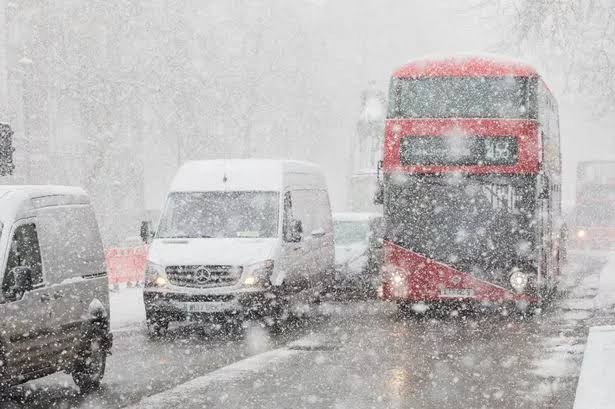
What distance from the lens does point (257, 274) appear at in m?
14.8

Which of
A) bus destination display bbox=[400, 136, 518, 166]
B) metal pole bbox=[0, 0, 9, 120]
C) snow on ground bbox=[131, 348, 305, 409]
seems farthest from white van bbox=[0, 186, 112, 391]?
metal pole bbox=[0, 0, 9, 120]

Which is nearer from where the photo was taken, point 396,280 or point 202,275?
point 202,275

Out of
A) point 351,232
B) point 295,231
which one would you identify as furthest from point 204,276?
point 351,232

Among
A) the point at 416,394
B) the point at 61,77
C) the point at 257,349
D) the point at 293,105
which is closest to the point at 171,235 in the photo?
the point at 257,349

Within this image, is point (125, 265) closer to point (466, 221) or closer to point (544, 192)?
point (466, 221)

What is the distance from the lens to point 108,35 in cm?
3669

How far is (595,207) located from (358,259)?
1007 inches

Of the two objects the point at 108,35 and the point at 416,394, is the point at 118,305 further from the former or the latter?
the point at 108,35

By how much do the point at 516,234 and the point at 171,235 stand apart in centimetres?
524

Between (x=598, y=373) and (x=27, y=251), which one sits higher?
(x=27, y=251)

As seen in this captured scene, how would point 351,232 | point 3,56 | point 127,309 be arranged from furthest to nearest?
point 3,56
point 351,232
point 127,309

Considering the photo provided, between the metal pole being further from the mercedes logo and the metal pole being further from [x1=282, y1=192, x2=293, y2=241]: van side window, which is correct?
the mercedes logo

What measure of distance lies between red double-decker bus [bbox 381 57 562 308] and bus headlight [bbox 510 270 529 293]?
0.05 feet

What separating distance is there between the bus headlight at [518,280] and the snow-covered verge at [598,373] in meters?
2.40
